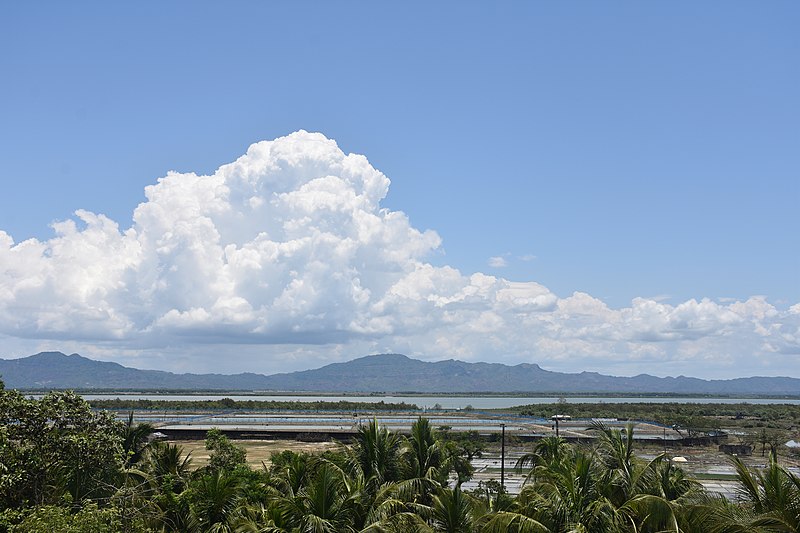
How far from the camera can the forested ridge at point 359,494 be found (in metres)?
13.8

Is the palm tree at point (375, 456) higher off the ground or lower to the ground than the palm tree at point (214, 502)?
higher

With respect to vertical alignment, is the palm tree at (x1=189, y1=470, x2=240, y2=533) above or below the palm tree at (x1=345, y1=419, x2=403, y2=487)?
below

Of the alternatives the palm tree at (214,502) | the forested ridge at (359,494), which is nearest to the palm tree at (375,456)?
the forested ridge at (359,494)

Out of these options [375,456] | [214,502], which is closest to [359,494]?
[375,456]

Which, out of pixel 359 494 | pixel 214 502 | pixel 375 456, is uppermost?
pixel 375 456

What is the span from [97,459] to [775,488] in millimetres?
16556

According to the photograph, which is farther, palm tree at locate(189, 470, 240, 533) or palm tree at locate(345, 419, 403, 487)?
palm tree at locate(345, 419, 403, 487)

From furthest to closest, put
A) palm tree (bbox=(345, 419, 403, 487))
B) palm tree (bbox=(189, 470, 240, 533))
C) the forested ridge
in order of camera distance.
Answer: palm tree (bbox=(345, 419, 403, 487)) → palm tree (bbox=(189, 470, 240, 533)) → the forested ridge

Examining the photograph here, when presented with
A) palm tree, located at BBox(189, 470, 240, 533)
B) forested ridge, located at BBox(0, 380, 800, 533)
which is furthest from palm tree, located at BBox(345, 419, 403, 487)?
palm tree, located at BBox(189, 470, 240, 533)

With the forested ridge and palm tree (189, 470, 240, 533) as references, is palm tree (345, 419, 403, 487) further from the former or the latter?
palm tree (189, 470, 240, 533)

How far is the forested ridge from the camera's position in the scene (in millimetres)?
13750

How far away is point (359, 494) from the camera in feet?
57.9

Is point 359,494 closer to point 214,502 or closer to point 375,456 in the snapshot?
point 375,456

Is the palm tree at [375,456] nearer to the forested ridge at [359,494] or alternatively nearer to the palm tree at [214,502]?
the forested ridge at [359,494]
